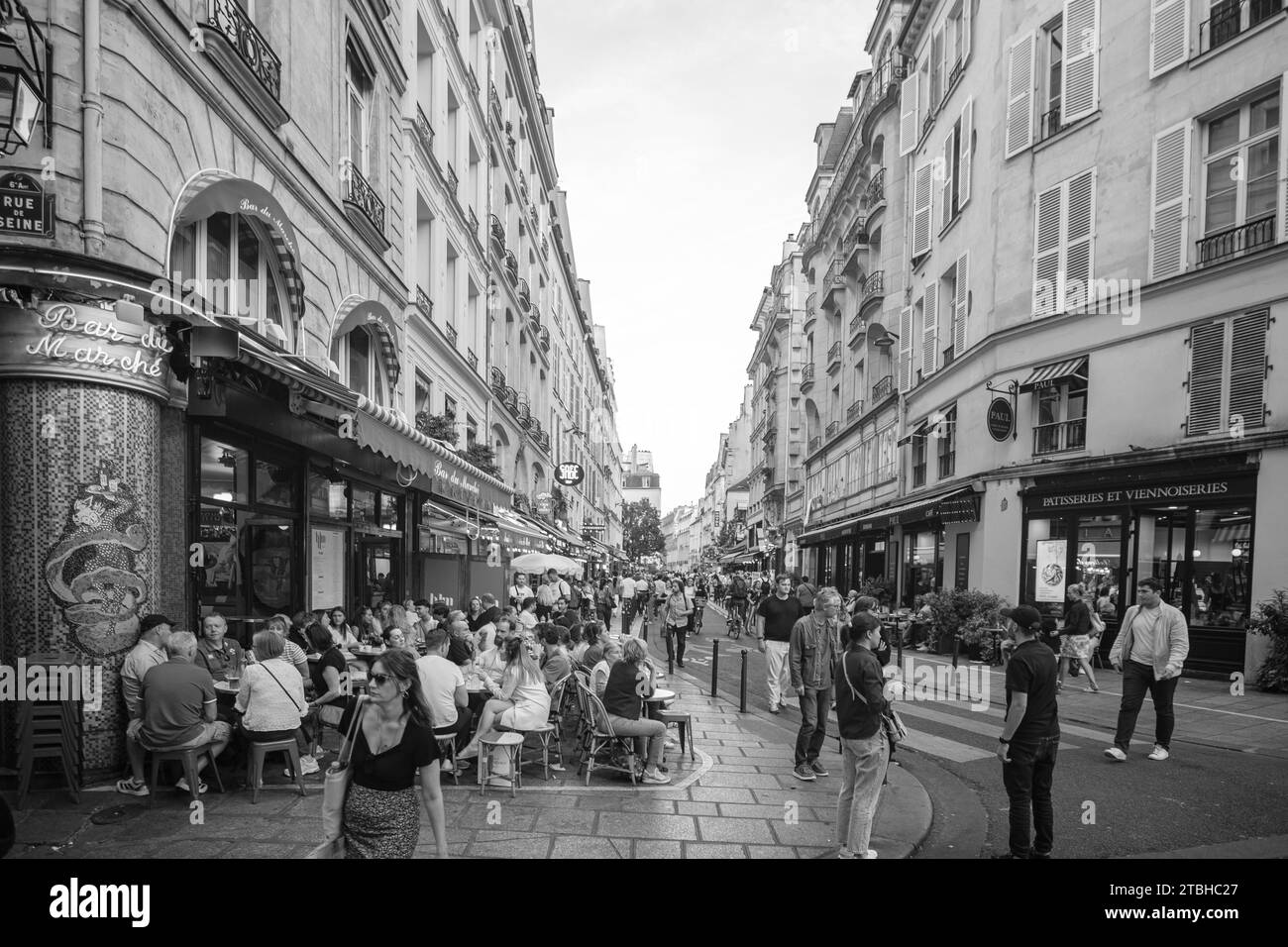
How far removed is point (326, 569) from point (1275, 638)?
558 inches

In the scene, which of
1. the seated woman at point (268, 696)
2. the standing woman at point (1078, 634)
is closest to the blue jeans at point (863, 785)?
the seated woman at point (268, 696)

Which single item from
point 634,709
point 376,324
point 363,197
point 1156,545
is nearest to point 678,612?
point 376,324

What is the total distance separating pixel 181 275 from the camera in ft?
25.8

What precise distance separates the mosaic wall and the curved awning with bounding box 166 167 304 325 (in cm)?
206

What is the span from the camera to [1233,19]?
13031 millimetres

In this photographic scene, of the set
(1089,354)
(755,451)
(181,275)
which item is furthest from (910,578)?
(755,451)

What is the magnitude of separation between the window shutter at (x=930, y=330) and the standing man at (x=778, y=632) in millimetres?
13752

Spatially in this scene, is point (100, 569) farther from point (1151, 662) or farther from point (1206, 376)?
point (1206, 376)

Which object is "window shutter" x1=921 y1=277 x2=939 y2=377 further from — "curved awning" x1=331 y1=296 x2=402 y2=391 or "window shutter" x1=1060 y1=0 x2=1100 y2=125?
"curved awning" x1=331 y1=296 x2=402 y2=391

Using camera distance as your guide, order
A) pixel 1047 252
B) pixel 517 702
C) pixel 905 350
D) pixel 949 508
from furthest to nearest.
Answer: pixel 905 350
pixel 949 508
pixel 1047 252
pixel 517 702

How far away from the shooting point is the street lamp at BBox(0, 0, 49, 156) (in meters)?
5.41

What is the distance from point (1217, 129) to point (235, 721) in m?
17.2

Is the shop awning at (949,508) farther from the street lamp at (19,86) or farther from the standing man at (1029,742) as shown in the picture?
the street lamp at (19,86)
